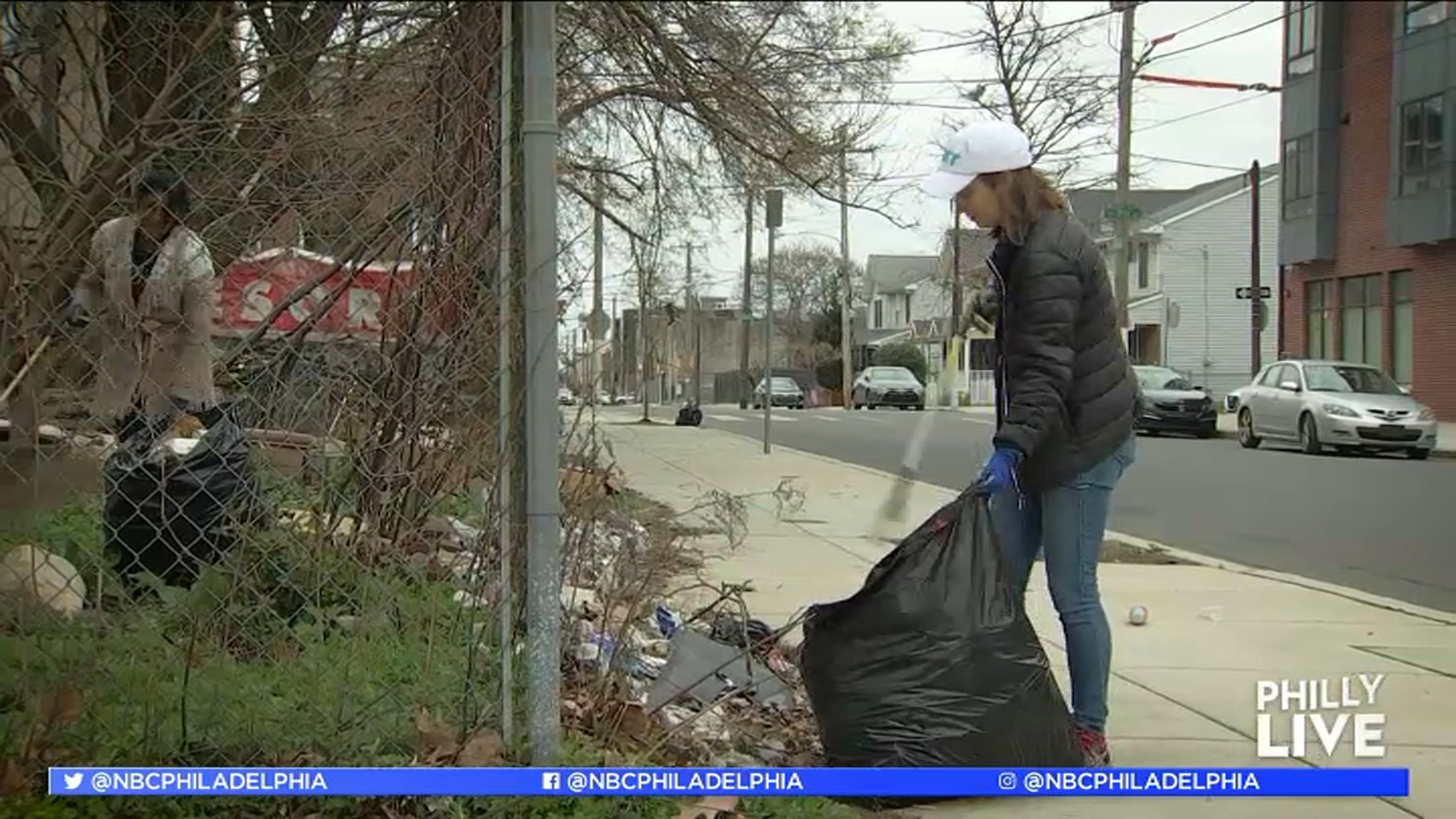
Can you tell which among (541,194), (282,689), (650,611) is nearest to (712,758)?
(650,611)

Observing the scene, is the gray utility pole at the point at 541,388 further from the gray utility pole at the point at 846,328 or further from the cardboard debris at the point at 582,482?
the gray utility pole at the point at 846,328

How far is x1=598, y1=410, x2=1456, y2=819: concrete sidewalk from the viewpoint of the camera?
12.2ft

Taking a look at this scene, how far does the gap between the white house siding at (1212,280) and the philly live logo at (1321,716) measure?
113 feet

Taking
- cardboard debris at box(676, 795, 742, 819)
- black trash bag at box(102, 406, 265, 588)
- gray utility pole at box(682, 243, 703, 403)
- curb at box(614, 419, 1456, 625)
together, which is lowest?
curb at box(614, 419, 1456, 625)

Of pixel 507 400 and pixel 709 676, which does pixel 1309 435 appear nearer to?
pixel 709 676

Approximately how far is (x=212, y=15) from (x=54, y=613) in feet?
5.18

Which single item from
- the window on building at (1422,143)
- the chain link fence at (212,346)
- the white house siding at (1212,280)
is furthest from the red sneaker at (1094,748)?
the white house siding at (1212,280)

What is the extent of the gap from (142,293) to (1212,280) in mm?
41150

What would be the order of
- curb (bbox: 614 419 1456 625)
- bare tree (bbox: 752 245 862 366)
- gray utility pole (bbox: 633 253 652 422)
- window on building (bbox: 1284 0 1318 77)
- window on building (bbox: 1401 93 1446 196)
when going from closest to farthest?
gray utility pole (bbox: 633 253 652 422), curb (bbox: 614 419 1456 625), window on building (bbox: 1284 0 1318 77), window on building (bbox: 1401 93 1446 196), bare tree (bbox: 752 245 862 366)

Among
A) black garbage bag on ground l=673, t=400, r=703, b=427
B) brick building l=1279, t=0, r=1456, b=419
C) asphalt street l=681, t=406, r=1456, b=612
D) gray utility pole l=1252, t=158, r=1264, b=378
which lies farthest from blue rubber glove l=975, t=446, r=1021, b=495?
gray utility pole l=1252, t=158, r=1264, b=378

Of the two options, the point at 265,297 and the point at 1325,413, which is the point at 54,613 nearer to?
the point at 265,297

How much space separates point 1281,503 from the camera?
12.2 metres

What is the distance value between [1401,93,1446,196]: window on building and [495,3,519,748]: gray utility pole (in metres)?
21.4

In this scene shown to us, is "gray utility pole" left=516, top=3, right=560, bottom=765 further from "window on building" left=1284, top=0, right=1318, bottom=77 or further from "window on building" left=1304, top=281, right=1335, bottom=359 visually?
"window on building" left=1304, top=281, right=1335, bottom=359
